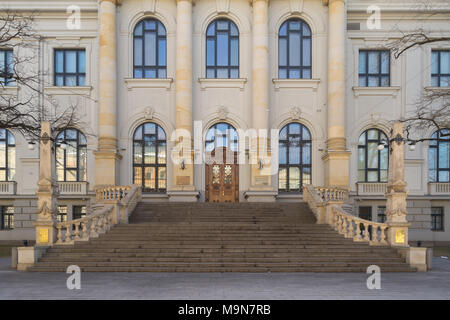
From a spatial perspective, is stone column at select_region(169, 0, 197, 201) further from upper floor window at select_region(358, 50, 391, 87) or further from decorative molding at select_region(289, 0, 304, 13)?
upper floor window at select_region(358, 50, 391, 87)

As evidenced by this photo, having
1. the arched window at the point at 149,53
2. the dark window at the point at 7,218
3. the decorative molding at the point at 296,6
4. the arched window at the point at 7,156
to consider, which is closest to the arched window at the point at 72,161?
the arched window at the point at 7,156

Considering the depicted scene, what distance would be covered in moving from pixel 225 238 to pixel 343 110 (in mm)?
13415

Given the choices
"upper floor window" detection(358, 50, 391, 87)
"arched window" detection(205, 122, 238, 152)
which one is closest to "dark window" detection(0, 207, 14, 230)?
"arched window" detection(205, 122, 238, 152)

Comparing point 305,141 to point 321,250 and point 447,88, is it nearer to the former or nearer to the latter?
point 447,88

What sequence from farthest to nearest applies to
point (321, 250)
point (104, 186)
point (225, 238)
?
point (104, 186) → point (225, 238) → point (321, 250)

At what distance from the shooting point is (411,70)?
26953 millimetres

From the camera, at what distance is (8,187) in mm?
25984

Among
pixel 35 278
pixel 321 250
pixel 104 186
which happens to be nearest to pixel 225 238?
pixel 321 250

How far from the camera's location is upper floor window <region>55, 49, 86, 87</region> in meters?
27.0

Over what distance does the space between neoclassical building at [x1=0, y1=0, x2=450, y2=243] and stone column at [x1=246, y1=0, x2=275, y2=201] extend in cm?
9

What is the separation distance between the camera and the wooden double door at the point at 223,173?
26328 millimetres

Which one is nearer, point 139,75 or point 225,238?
point 225,238

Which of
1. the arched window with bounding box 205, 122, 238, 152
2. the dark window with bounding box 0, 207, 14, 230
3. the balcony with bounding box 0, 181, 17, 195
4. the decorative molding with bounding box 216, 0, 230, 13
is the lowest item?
the dark window with bounding box 0, 207, 14, 230

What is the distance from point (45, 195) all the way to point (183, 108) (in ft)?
39.1
